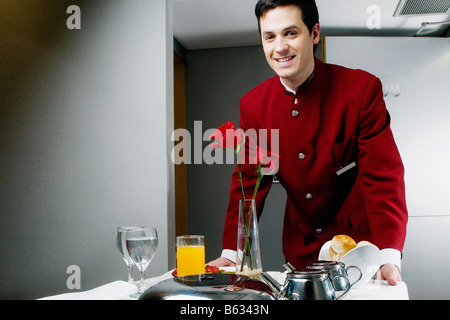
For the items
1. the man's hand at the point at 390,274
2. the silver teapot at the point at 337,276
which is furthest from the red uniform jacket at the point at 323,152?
the silver teapot at the point at 337,276

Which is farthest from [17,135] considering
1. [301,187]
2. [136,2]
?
[301,187]

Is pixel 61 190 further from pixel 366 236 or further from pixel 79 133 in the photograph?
pixel 366 236

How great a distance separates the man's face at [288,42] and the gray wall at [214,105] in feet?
7.46

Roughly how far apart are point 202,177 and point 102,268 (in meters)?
2.17

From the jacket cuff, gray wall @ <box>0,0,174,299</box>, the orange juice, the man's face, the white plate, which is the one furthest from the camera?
gray wall @ <box>0,0,174,299</box>

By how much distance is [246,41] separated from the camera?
394 cm

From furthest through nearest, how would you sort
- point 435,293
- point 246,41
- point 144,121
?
1. point 246,41
2. point 435,293
3. point 144,121

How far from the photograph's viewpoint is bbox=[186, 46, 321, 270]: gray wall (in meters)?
4.00

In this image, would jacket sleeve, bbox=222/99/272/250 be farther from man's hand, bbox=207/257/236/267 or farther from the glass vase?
the glass vase

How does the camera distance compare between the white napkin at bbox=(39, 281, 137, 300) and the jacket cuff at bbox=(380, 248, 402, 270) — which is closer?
the white napkin at bbox=(39, 281, 137, 300)

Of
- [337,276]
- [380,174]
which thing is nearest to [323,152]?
[380,174]

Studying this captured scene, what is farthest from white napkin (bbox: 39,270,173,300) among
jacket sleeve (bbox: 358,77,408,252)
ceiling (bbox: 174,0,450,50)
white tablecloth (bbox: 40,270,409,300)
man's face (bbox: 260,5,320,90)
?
ceiling (bbox: 174,0,450,50)

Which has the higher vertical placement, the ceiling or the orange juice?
the ceiling
